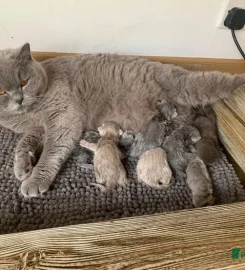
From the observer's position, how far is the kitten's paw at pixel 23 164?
1109 mm

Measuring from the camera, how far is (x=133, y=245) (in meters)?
0.69

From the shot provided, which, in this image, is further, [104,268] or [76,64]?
[76,64]

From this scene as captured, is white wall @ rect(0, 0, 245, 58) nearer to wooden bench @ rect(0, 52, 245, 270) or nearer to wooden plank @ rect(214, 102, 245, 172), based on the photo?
wooden plank @ rect(214, 102, 245, 172)

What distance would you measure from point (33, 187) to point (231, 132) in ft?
2.63

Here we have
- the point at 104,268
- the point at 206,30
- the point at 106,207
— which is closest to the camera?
the point at 104,268

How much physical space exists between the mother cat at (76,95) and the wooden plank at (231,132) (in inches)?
2.8

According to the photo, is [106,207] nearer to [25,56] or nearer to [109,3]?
[25,56]

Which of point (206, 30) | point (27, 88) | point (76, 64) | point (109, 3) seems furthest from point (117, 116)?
point (206, 30)

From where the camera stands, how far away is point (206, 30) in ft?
4.97

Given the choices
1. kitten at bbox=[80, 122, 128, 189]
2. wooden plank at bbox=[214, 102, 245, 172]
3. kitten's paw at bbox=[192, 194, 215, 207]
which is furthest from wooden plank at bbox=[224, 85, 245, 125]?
kitten at bbox=[80, 122, 128, 189]

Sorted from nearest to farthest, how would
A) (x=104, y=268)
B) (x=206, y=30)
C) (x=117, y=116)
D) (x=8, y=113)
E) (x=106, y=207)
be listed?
1. (x=104, y=268)
2. (x=106, y=207)
3. (x=8, y=113)
4. (x=117, y=116)
5. (x=206, y=30)

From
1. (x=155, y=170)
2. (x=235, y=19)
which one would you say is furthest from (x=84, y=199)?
(x=235, y=19)

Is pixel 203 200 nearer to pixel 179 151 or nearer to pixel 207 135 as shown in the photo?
pixel 179 151

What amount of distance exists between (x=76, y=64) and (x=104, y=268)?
924 mm
